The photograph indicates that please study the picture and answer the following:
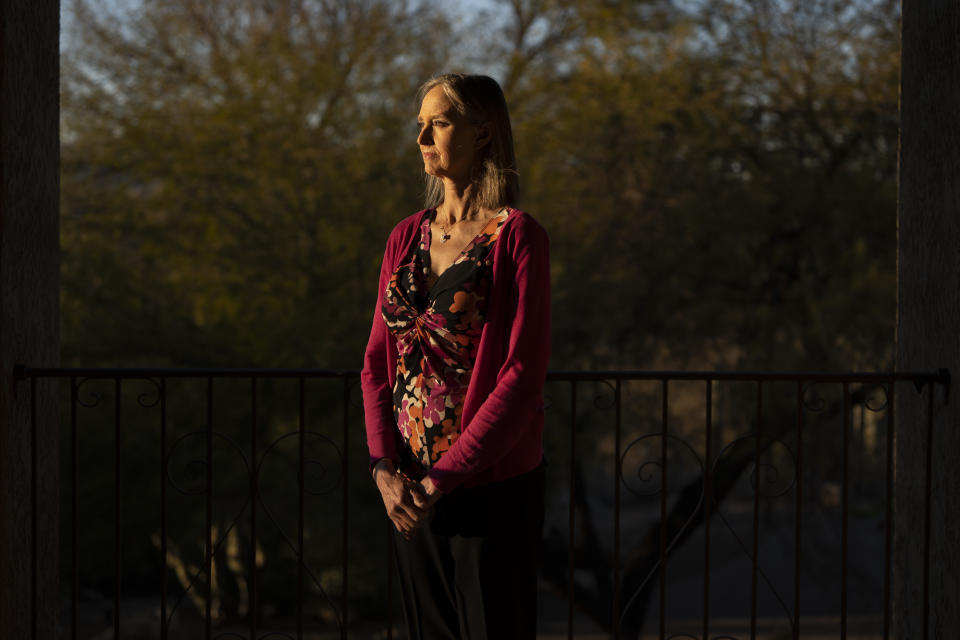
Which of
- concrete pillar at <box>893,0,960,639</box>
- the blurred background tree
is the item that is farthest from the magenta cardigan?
the blurred background tree

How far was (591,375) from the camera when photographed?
8.63ft

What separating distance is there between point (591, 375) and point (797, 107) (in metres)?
10.1

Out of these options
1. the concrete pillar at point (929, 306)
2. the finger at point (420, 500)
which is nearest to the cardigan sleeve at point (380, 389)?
the finger at point (420, 500)

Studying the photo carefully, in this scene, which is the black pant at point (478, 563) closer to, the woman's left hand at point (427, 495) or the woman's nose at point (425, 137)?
the woman's left hand at point (427, 495)

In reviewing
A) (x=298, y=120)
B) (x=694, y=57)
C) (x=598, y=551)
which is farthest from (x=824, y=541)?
(x=298, y=120)

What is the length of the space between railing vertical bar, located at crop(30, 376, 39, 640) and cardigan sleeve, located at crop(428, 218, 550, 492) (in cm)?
150

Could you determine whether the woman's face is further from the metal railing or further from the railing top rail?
the metal railing

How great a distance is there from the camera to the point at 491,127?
169 centimetres

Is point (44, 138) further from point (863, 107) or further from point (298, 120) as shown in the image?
point (863, 107)

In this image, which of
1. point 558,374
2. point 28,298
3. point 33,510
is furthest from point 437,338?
point 33,510

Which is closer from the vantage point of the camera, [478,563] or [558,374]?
[478,563]

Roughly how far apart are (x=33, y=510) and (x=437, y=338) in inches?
62.4

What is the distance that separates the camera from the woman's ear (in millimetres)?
1688

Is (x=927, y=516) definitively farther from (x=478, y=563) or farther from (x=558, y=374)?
(x=478, y=563)
